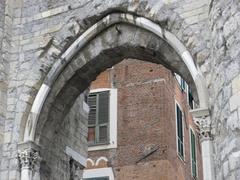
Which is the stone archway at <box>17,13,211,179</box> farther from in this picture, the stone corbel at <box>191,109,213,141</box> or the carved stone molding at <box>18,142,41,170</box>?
the stone corbel at <box>191,109,213,141</box>

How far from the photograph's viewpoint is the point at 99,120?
53.0ft

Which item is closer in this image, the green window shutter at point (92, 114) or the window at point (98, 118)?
the window at point (98, 118)

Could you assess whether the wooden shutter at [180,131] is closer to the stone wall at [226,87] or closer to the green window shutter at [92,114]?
the green window shutter at [92,114]

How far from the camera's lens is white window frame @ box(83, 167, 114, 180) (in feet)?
51.0

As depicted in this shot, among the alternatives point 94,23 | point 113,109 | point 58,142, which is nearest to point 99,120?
point 113,109

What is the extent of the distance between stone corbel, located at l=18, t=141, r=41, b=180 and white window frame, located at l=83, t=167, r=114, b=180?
649cm

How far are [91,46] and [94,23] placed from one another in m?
0.33

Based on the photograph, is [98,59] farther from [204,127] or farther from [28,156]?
[204,127]

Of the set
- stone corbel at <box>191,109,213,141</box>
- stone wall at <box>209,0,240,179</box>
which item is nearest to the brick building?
stone corbel at <box>191,109,213,141</box>

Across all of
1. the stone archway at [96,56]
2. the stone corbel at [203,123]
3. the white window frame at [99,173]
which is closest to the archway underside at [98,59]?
the stone archway at [96,56]

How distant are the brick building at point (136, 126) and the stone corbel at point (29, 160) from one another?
624 cm

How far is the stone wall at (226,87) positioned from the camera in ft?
22.7

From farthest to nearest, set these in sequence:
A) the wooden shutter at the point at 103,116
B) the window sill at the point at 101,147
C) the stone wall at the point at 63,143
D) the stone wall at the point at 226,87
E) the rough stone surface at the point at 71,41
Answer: the wooden shutter at the point at 103,116 < the window sill at the point at 101,147 < the stone wall at the point at 63,143 < the rough stone surface at the point at 71,41 < the stone wall at the point at 226,87

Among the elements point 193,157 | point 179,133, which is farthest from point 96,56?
point 193,157
